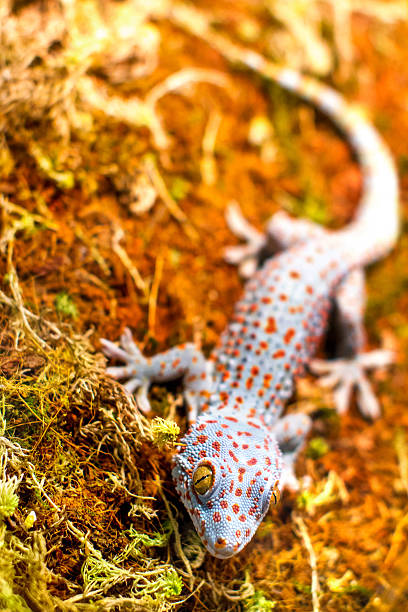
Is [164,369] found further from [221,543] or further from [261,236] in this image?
[261,236]

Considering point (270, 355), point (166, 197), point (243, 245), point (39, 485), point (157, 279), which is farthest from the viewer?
point (243, 245)

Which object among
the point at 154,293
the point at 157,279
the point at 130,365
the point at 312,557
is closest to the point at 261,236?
the point at 157,279

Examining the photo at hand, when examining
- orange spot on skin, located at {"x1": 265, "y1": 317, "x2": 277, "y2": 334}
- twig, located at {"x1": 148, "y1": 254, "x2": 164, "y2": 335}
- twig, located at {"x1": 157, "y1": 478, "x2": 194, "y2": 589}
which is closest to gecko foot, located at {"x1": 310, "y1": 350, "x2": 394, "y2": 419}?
orange spot on skin, located at {"x1": 265, "y1": 317, "x2": 277, "y2": 334}

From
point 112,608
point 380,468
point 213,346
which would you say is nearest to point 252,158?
point 213,346

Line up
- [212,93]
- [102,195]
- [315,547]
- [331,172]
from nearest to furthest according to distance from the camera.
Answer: [315,547]
[102,195]
[212,93]
[331,172]

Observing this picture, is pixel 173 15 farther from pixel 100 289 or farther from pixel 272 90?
pixel 100 289

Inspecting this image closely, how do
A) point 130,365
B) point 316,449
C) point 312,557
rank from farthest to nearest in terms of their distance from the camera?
point 316,449 → point 130,365 → point 312,557

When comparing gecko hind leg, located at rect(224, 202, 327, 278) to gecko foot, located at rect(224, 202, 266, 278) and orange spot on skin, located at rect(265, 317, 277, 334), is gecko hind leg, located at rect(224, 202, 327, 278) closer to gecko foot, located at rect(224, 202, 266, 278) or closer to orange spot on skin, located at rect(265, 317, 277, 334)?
gecko foot, located at rect(224, 202, 266, 278)
